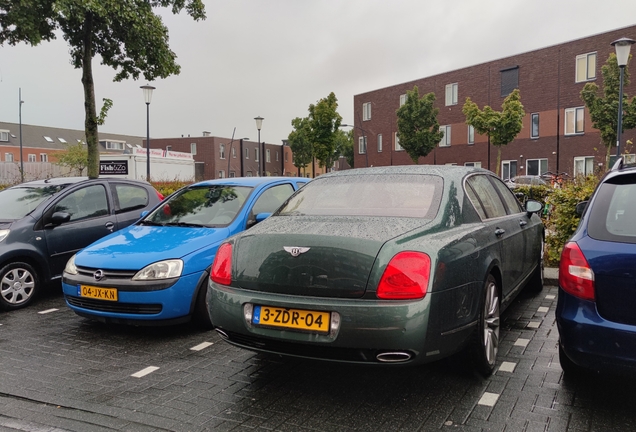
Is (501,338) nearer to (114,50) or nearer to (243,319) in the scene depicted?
(243,319)

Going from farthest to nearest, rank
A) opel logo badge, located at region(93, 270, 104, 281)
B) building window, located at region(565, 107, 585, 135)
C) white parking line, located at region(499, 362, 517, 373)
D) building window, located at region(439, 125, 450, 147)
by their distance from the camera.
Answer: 1. building window, located at region(439, 125, 450, 147)
2. building window, located at region(565, 107, 585, 135)
3. opel logo badge, located at region(93, 270, 104, 281)
4. white parking line, located at region(499, 362, 517, 373)

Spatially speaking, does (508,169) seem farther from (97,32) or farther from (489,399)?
(489,399)

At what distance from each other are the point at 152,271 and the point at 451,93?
4190 centimetres

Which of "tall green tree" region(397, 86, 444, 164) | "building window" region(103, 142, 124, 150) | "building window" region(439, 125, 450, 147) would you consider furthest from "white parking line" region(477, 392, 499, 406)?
"building window" region(103, 142, 124, 150)

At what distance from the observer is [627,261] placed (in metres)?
2.90

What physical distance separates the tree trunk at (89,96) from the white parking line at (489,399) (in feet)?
36.9

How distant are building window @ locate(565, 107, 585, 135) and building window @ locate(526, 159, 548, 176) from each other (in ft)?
8.74

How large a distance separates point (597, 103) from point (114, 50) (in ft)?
83.2

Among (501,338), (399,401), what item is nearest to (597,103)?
(501,338)

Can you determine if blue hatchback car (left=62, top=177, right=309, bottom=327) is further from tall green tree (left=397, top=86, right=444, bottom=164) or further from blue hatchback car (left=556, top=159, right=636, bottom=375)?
tall green tree (left=397, top=86, right=444, bottom=164)

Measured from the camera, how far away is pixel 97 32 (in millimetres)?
13234

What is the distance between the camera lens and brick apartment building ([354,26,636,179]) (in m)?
33.8

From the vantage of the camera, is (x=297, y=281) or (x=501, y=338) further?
(x=501, y=338)

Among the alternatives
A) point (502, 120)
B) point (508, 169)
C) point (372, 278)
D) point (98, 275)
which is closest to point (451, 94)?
point (508, 169)
